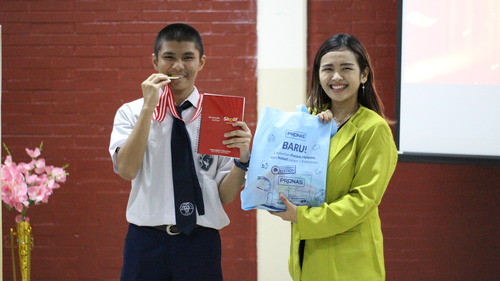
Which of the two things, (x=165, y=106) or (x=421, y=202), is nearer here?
(x=165, y=106)

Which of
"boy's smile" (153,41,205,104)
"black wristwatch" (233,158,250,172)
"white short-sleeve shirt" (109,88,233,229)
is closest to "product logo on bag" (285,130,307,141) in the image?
"black wristwatch" (233,158,250,172)

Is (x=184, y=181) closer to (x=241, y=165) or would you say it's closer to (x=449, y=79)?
(x=241, y=165)

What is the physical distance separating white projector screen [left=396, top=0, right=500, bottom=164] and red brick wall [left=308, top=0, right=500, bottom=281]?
0.34 m

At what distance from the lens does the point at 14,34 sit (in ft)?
11.6

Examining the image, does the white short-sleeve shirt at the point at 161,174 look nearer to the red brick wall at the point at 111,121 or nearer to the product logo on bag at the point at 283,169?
the product logo on bag at the point at 283,169

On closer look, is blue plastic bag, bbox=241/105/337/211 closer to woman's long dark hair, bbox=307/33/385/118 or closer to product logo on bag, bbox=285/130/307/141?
product logo on bag, bbox=285/130/307/141

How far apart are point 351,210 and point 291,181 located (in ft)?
0.71

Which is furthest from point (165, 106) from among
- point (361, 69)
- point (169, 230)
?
point (361, 69)

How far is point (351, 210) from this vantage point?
185 centimetres

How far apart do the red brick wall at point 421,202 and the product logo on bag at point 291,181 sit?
1.69m

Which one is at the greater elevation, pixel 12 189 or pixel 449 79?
pixel 449 79

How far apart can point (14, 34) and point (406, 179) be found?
2.53 m

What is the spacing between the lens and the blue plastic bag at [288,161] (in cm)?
190

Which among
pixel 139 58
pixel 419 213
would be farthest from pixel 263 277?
pixel 139 58
